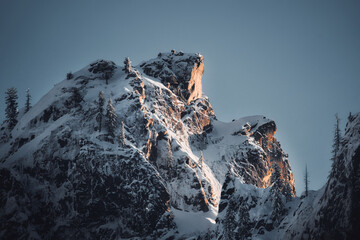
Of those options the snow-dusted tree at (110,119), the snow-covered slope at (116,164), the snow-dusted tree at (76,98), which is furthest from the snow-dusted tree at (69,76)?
the snow-dusted tree at (110,119)

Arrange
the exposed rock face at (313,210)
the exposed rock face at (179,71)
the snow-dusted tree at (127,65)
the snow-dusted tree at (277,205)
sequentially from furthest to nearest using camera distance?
the exposed rock face at (179,71)
the snow-dusted tree at (127,65)
the snow-dusted tree at (277,205)
the exposed rock face at (313,210)

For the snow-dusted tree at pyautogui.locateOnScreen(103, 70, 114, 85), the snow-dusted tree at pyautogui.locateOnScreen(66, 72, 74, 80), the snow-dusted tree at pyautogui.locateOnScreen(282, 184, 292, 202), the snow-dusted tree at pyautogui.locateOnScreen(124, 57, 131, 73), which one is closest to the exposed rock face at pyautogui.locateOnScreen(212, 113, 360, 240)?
the snow-dusted tree at pyautogui.locateOnScreen(282, 184, 292, 202)

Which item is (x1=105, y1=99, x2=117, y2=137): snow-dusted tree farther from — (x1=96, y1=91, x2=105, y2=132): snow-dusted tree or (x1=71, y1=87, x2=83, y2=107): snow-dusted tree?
(x1=71, y1=87, x2=83, y2=107): snow-dusted tree

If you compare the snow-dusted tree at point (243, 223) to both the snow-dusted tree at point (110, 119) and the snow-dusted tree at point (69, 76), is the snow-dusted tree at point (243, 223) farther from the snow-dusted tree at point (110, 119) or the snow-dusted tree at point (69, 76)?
the snow-dusted tree at point (69, 76)

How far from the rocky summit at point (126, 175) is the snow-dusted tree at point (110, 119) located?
321 mm

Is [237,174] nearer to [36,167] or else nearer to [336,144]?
[336,144]

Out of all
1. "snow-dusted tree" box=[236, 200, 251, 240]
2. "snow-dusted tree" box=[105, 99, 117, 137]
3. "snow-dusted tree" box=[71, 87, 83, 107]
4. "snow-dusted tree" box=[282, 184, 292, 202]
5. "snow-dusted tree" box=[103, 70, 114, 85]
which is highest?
"snow-dusted tree" box=[103, 70, 114, 85]

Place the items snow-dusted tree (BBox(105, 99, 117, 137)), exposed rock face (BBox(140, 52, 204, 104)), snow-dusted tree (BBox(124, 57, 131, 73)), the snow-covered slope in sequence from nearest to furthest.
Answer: the snow-covered slope, snow-dusted tree (BBox(105, 99, 117, 137)), snow-dusted tree (BBox(124, 57, 131, 73)), exposed rock face (BBox(140, 52, 204, 104))

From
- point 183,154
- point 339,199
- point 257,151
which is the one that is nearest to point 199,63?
point 257,151

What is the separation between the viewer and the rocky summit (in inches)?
3637

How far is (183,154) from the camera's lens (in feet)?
409

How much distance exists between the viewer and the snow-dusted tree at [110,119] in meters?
115

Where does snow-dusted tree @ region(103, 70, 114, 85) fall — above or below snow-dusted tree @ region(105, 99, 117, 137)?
above

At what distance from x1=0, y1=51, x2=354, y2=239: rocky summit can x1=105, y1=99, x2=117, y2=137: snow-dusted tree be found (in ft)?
1.05
